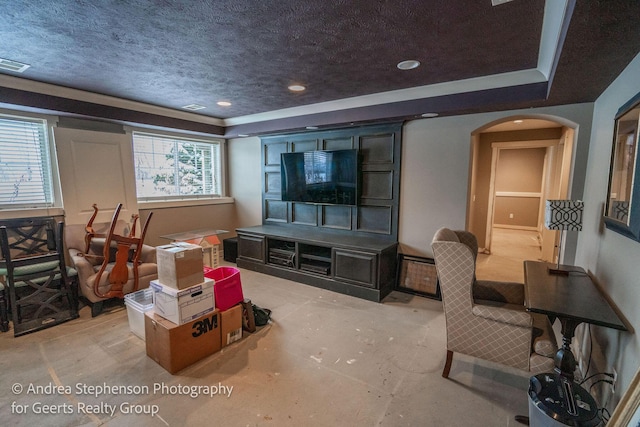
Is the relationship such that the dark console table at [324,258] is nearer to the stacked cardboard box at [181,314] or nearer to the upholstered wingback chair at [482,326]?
the upholstered wingback chair at [482,326]

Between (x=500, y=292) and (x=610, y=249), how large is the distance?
29.9 inches

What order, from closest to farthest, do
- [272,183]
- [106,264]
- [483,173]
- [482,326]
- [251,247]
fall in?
[482,326], [106,264], [251,247], [272,183], [483,173]

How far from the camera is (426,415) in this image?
1.80 metres

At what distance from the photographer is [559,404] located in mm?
1351

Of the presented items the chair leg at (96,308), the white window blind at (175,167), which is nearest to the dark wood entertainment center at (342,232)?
the white window blind at (175,167)

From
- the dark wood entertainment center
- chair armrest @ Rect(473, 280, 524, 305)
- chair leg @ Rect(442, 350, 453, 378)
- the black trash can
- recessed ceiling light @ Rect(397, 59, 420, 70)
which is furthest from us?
the dark wood entertainment center

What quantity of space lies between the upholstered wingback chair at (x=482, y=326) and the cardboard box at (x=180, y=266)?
1830mm

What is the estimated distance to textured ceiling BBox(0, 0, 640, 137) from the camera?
166 cm

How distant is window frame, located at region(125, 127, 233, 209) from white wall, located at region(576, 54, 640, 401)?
5159mm

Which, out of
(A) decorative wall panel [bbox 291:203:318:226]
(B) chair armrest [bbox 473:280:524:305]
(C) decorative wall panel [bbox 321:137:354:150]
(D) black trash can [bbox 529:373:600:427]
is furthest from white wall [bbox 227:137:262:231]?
(D) black trash can [bbox 529:373:600:427]

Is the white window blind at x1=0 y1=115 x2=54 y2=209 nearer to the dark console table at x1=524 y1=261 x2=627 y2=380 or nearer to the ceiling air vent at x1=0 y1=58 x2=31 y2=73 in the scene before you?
the ceiling air vent at x1=0 y1=58 x2=31 y2=73

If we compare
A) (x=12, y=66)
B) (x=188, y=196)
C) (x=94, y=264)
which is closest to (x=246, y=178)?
(x=188, y=196)

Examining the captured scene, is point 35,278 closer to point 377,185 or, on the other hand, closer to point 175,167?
point 175,167

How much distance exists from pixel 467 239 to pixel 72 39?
361 centimetres
